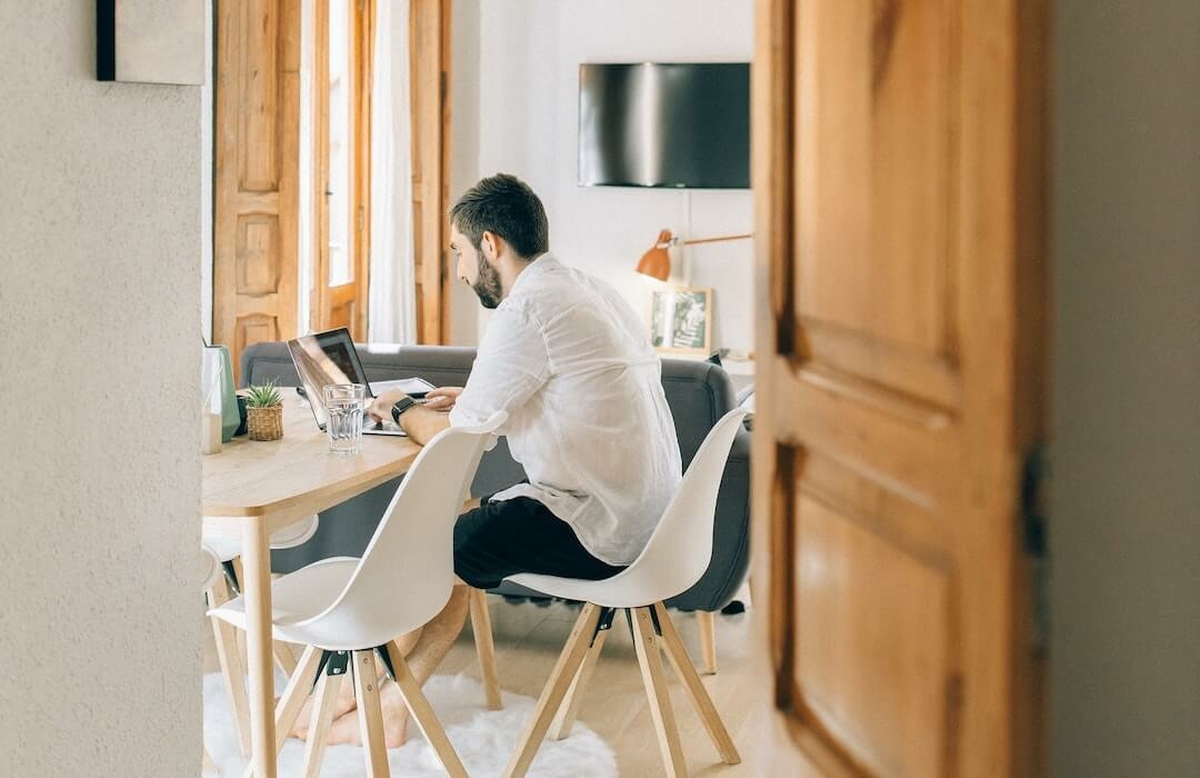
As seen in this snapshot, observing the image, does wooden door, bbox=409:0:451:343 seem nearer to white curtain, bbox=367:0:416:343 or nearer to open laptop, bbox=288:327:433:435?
white curtain, bbox=367:0:416:343

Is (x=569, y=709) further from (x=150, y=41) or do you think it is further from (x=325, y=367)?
(x=150, y=41)

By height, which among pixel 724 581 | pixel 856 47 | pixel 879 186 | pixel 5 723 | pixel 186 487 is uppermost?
pixel 856 47

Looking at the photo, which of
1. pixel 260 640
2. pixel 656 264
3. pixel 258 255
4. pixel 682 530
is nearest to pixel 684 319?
pixel 656 264

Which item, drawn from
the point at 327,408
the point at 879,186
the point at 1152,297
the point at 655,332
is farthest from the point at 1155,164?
the point at 655,332

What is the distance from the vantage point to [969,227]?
958 millimetres

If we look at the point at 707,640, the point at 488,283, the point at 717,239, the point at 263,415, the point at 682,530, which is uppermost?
the point at 717,239

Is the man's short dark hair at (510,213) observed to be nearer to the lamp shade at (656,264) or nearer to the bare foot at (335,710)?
the bare foot at (335,710)

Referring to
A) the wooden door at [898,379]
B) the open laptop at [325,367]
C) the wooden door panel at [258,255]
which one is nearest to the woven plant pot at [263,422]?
the open laptop at [325,367]

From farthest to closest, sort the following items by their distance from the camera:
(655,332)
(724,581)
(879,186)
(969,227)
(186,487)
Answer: (655,332) < (724,581) < (186,487) < (879,186) < (969,227)

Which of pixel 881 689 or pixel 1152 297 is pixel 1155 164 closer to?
pixel 1152 297

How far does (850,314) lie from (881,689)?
32 cm

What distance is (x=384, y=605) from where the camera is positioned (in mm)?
2412

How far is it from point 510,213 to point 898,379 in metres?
2.02

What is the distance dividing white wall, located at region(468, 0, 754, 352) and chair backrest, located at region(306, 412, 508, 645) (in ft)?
15.4
